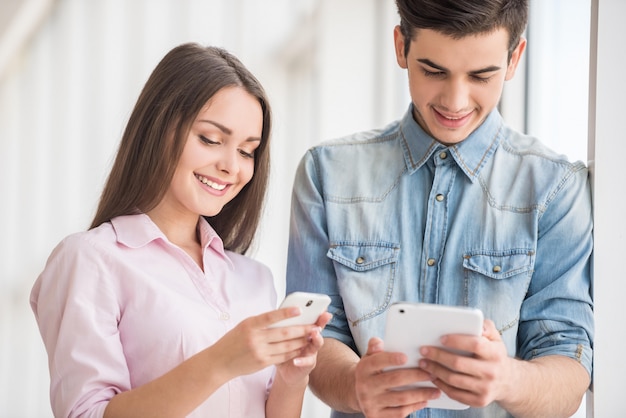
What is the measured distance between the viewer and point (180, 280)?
1599 mm

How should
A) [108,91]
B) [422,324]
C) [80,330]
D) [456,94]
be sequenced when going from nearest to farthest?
1. [422,324]
2. [80,330]
3. [456,94]
4. [108,91]

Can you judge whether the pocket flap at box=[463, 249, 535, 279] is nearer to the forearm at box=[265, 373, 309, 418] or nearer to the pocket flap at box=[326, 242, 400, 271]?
the pocket flap at box=[326, 242, 400, 271]

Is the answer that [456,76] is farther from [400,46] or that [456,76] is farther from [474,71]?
[400,46]

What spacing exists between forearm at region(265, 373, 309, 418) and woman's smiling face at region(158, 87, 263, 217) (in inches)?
14.2

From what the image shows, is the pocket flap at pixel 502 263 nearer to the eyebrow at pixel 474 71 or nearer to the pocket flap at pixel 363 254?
the pocket flap at pixel 363 254

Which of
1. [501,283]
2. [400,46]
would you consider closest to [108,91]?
[400,46]

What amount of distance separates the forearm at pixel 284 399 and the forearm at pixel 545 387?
14.9 inches

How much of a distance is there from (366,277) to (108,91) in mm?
2391

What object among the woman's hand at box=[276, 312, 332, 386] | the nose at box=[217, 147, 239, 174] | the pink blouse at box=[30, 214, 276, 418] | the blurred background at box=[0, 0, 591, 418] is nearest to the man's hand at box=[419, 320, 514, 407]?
the woman's hand at box=[276, 312, 332, 386]

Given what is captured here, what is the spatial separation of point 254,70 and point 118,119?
0.65 m

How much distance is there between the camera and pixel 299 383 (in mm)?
1562

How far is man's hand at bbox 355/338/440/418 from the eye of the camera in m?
1.40

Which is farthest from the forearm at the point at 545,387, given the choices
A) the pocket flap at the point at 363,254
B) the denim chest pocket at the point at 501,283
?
the pocket flap at the point at 363,254

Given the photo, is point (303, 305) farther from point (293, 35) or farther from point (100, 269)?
point (293, 35)
